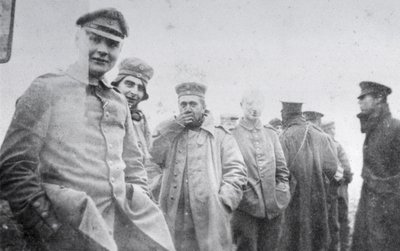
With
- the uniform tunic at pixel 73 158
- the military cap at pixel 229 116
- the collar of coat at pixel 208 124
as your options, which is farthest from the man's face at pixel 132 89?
the military cap at pixel 229 116

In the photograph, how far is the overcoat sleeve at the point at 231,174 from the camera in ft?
15.3

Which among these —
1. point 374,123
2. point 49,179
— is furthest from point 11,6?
point 374,123

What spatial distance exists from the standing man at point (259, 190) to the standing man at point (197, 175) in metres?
0.86

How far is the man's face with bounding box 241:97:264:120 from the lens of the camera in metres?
6.16

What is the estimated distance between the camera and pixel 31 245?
228 centimetres

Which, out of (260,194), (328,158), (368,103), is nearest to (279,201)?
(260,194)

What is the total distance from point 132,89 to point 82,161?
1.83m

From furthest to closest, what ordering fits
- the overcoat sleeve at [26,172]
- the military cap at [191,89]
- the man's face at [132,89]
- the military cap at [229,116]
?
1. the military cap at [229,116]
2. the military cap at [191,89]
3. the man's face at [132,89]
4. the overcoat sleeve at [26,172]

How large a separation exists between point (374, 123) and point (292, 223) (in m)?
1.93

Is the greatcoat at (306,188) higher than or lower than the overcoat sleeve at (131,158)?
lower

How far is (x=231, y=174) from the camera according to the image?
4828 mm

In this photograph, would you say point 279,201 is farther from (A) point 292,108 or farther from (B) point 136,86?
(B) point 136,86

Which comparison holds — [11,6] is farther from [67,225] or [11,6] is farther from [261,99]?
[261,99]

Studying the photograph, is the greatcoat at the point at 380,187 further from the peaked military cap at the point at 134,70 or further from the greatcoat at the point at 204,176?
the peaked military cap at the point at 134,70
